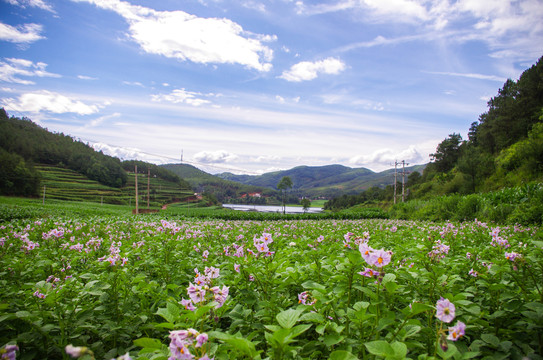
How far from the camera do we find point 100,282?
7.68ft

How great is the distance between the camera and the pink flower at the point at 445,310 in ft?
4.04

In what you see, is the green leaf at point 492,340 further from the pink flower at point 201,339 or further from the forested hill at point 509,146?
the forested hill at point 509,146

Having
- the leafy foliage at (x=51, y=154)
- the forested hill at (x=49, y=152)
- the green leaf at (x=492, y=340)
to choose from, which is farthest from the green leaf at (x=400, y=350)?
the leafy foliage at (x=51, y=154)

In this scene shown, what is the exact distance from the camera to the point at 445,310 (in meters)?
1.26

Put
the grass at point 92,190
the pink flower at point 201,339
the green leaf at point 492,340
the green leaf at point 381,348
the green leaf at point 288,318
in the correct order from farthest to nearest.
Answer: the grass at point 92,190, the green leaf at point 492,340, the green leaf at point 288,318, the green leaf at point 381,348, the pink flower at point 201,339

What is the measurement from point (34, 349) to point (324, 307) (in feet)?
6.64

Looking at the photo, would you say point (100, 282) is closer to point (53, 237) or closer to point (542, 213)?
point (53, 237)

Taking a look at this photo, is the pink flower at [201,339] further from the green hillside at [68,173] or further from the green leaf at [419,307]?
the green hillside at [68,173]

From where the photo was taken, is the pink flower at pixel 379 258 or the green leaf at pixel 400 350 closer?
the green leaf at pixel 400 350

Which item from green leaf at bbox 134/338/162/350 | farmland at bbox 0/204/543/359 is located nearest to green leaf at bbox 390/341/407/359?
farmland at bbox 0/204/543/359

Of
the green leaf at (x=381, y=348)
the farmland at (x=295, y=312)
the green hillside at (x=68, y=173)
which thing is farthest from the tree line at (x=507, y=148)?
the green hillside at (x=68, y=173)

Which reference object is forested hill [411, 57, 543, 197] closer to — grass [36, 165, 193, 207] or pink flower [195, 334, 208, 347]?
pink flower [195, 334, 208, 347]

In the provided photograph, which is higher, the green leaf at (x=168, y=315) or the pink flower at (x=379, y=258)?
the pink flower at (x=379, y=258)

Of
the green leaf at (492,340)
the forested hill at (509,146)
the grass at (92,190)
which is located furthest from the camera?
the grass at (92,190)
